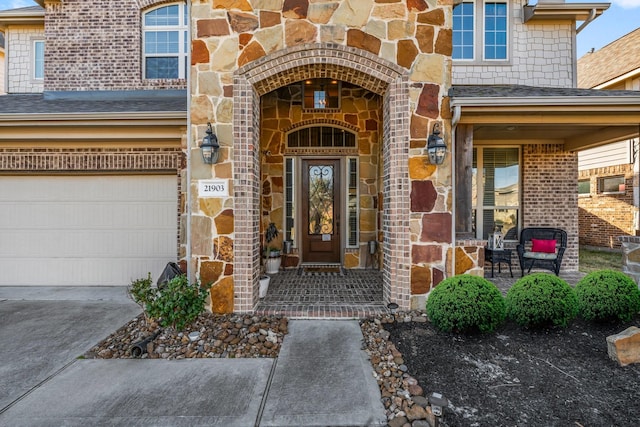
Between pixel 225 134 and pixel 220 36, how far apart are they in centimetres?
129

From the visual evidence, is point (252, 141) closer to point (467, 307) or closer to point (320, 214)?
point (320, 214)

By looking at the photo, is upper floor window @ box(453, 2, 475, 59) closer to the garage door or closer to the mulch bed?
the mulch bed

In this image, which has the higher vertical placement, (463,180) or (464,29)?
(464,29)

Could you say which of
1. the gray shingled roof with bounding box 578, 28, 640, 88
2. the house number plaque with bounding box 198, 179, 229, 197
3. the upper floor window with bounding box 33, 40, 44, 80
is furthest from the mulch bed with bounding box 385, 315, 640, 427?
the gray shingled roof with bounding box 578, 28, 640, 88

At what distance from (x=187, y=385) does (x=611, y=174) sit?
45.1ft

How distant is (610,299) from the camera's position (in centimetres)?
362

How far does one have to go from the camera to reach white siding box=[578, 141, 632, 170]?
10242 millimetres

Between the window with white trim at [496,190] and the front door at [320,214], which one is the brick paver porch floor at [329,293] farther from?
the window with white trim at [496,190]

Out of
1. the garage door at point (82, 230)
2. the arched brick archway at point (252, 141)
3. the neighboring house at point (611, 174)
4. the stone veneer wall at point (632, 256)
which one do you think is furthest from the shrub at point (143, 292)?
the neighboring house at point (611, 174)

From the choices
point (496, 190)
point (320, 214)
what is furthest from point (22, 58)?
point (496, 190)

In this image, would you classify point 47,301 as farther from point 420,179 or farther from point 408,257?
point 420,179

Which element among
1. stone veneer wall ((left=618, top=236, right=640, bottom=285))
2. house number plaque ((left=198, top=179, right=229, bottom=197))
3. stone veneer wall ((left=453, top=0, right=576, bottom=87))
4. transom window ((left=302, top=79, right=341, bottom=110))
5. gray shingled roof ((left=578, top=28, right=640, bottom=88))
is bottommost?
stone veneer wall ((left=618, top=236, right=640, bottom=285))

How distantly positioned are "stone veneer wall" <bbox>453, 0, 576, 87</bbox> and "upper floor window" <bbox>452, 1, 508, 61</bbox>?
15cm

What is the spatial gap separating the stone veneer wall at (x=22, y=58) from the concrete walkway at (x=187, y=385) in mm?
6089
